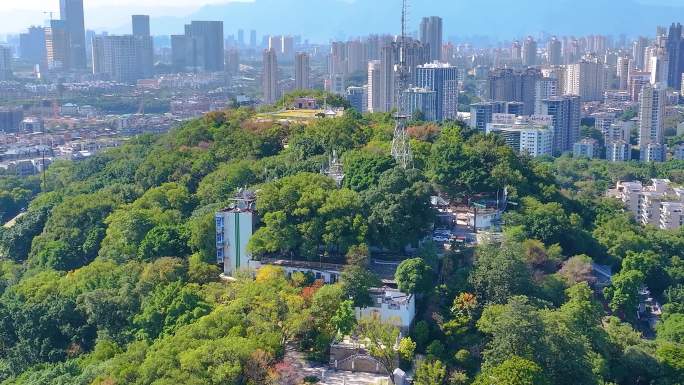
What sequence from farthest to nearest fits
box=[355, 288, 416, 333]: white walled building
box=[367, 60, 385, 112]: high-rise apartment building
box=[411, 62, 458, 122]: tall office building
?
box=[367, 60, 385, 112]: high-rise apartment building < box=[411, 62, 458, 122]: tall office building < box=[355, 288, 416, 333]: white walled building

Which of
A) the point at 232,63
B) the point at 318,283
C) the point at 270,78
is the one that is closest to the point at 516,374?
the point at 318,283

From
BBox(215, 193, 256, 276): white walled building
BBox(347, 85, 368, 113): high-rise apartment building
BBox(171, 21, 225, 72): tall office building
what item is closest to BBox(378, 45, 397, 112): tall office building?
BBox(347, 85, 368, 113): high-rise apartment building

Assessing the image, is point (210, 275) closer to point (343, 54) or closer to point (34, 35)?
point (343, 54)

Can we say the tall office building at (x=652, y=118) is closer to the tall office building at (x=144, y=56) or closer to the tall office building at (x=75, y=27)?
the tall office building at (x=144, y=56)

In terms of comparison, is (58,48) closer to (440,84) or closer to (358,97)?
(358,97)

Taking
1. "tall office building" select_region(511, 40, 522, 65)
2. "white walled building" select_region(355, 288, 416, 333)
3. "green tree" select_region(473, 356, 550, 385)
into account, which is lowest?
"green tree" select_region(473, 356, 550, 385)

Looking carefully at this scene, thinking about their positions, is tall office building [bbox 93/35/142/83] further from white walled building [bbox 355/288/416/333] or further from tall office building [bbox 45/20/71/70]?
white walled building [bbox 355/288/416/333]

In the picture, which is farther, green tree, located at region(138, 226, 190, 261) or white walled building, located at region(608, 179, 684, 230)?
white walled building, located at region(608, 179, 684, 230)

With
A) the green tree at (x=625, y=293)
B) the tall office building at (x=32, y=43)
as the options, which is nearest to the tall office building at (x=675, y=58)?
the green tree at (x=625, y=293)
